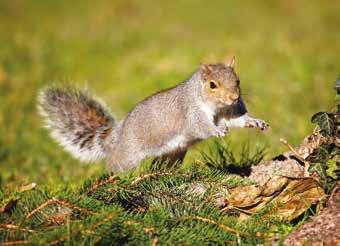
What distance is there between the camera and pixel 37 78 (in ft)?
23.8

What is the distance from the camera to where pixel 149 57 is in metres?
7.68

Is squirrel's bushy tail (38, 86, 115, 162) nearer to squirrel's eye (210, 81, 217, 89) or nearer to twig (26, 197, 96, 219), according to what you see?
squirrel's eye (210, 81, 217, 89)

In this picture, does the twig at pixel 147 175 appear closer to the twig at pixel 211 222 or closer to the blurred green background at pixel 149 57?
the twig at pixel 211 222

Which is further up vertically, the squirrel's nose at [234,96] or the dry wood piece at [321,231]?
the squirrel's nose at [234,96]

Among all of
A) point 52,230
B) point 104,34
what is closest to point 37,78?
point 104,34

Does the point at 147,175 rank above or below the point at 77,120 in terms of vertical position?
below

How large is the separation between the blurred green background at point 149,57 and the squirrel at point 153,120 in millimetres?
204

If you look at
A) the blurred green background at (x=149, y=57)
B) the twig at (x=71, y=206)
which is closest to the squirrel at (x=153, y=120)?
the blurred green background at (x=149, y=57)

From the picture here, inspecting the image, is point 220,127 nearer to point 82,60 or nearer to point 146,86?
point 146,86

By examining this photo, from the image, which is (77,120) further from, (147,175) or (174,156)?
(147,175)

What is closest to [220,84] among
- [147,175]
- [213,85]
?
[213,85]

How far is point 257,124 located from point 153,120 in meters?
0.70

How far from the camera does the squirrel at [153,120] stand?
3555 mm

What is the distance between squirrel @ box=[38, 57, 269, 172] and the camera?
3555 mm
